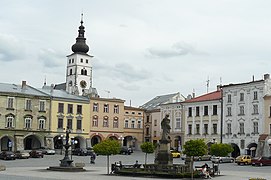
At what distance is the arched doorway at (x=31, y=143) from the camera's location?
72000 millimetres

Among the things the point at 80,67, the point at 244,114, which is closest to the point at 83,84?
the point at 80,67

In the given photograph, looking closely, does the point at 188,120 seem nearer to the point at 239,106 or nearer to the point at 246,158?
the point at 239,106

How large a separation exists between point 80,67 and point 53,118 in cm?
4151

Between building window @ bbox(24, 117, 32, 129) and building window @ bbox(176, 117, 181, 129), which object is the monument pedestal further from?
building window @ bbox(176, 117, 181, 129)

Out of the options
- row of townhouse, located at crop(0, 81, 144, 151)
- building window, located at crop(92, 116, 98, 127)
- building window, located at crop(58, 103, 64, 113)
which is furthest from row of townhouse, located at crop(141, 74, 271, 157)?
building window, located at crop(58, 103, 64, 113)

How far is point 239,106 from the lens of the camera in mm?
64125

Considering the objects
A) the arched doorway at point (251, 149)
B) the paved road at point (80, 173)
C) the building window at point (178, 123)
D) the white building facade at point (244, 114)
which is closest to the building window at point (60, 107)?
the building window at point (178, 123)

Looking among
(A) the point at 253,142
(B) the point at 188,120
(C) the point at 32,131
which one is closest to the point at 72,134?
(C) the point at 32,131

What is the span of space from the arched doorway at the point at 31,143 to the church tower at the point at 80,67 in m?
37.9

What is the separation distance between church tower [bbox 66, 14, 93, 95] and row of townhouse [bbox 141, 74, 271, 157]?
40.2 m

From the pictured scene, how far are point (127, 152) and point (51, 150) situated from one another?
34.5ft

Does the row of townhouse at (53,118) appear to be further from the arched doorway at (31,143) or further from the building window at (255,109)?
the building window at (255,109)

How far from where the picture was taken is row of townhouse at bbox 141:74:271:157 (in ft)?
199

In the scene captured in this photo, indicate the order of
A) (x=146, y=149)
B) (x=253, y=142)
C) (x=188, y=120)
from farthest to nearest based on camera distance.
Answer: (x=188, y=120), (x=253, y=142), (x=146, y=149)
